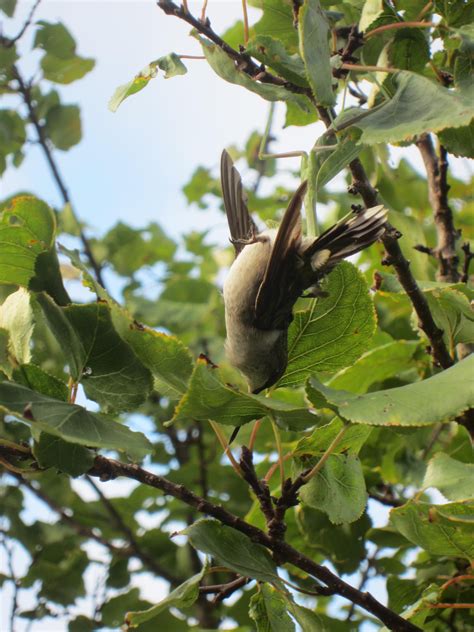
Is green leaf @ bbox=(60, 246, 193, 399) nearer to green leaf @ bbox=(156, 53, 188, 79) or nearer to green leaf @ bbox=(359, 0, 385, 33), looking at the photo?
green leaf @ bbox=(156, 53, 188, 79)

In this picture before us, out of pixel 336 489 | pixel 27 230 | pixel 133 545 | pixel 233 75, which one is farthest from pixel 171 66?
pixel 133 545

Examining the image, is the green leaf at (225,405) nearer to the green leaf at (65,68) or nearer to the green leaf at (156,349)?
the green leaf at (156,349)

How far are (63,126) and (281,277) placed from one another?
2072 millimetres

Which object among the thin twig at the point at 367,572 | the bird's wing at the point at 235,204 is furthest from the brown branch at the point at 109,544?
the bird's wing at the point at 235,204

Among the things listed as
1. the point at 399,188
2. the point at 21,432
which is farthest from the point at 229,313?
the point at 399,188

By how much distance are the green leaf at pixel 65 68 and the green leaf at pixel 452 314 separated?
6.73 feet

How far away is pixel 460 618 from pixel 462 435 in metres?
0.63

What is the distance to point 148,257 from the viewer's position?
4.87 meters

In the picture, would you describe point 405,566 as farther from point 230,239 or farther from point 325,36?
point 325,36

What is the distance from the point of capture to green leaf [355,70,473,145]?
1.47 metres

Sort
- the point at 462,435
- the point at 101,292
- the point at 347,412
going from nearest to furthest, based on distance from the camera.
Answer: the point at 347,412, the point at 101,292, the point at 462,435

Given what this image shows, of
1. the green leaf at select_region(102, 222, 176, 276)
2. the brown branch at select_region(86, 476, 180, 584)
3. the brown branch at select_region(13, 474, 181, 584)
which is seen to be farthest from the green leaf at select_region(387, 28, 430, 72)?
the green leaf at select_region(102, 222, 176, 276)

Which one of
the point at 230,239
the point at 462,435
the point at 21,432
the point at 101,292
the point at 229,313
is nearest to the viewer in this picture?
the point at 101,292

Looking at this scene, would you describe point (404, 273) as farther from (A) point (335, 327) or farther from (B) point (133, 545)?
(B) point (133, 545)
